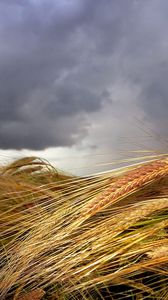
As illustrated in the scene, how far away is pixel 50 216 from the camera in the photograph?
5.69 feet

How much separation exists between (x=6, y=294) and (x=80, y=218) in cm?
53

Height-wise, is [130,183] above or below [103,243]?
above

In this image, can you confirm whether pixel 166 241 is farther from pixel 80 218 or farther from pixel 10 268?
pixel 10 268

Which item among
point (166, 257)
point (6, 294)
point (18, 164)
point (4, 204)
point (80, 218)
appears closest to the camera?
point (166, 257)

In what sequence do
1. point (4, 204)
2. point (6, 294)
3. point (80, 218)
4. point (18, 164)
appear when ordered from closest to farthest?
1. point (80, 218)
2. point (6, 294)
3. point (4, 204)
4. point (18, 164)

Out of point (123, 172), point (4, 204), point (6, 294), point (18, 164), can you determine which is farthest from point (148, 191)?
point (18, 164)

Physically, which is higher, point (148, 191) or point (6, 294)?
point (148, 191)

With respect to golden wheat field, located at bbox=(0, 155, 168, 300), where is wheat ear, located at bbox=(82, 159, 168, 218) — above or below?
above

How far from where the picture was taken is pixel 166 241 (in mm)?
1501

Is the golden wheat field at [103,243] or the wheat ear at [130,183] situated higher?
the wheat ear at [130,183]

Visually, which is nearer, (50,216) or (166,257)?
(166,257)

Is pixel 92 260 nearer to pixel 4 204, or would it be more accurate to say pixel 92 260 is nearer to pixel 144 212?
pixel 144 212

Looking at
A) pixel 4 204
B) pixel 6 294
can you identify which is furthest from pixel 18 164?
pixel 6 294

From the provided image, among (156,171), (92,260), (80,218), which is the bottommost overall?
(92,260)
